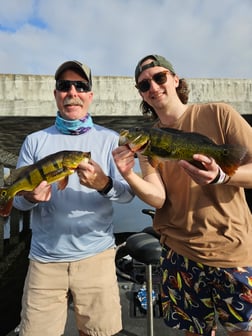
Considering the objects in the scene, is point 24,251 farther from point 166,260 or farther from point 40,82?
point 166,260

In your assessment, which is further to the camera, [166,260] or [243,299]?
[166,260]

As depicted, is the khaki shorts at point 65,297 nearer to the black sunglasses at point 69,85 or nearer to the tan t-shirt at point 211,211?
the tan t-shirt at point 211,211

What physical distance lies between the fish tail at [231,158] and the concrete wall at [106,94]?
8.06 meters

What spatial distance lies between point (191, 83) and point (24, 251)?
47.6 ft

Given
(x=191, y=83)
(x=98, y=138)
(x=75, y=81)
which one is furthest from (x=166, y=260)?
(x=191, y=83)

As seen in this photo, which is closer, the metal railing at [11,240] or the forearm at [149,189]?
the forearm at [149,189]

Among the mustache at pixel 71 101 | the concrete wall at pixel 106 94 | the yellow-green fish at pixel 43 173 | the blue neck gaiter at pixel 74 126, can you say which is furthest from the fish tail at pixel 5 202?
the concrete wall at pixel 106 94

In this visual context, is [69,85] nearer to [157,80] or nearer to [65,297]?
[157,80]

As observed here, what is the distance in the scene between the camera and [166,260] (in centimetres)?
279

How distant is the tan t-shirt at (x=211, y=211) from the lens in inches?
94.5

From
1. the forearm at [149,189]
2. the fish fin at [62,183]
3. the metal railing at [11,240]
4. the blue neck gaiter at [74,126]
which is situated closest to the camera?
the forearm at [149,189]

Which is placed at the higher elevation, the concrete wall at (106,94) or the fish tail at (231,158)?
the concrete wall at (106,94)

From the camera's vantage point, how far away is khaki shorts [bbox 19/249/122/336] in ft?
9.44

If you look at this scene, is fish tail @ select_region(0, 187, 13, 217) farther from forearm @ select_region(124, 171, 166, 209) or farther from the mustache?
forearm @ select_region(124, 171, 166, 209)
